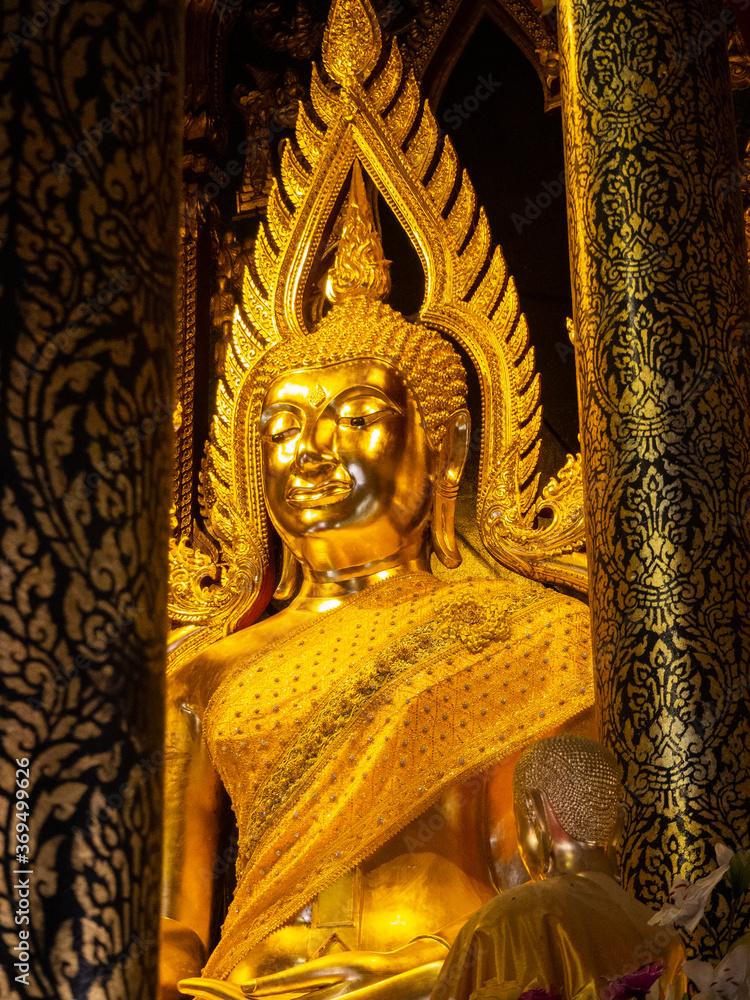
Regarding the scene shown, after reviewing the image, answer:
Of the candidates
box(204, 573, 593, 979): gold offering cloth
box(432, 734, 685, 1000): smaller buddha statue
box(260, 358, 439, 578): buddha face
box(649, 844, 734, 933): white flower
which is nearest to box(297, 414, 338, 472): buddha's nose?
box(260, 358, 439, 578): buddha face

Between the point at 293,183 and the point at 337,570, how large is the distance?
1481 millimetres

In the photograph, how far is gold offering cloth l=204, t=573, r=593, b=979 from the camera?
3.48 m

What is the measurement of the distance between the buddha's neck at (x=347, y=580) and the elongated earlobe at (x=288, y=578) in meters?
0.09

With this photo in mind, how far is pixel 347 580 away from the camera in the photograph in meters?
4.27

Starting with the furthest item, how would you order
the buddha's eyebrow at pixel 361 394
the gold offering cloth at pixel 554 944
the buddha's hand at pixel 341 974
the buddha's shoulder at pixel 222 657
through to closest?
the buddha's eyebrow at pixel 361 394
the buddha's shoulder at pixel 222 657
the buddha's hand at pixel 341 974
the gold offering cloth at pixel 554 944

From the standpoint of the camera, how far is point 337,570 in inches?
168

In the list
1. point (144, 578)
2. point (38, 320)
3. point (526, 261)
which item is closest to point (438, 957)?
Result: point (144, 578)

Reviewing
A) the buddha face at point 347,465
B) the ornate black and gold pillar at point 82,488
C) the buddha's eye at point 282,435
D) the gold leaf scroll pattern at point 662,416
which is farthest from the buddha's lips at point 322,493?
the ornate black and gold pillar at point 82,488

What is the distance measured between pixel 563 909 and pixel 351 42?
11.8 ft

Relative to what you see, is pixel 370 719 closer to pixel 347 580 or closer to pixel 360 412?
pixel 347 580

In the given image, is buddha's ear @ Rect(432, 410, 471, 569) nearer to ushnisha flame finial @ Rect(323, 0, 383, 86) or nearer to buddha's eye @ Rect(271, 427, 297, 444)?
buddha's eye @ Rect(271, 427, 297, 444)

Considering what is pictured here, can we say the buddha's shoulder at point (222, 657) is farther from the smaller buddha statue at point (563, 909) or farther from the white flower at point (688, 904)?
the white flower at point (688, 904)

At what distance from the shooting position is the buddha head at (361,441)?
13.5 ft

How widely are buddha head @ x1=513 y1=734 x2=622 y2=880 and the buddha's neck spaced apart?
2008mm
